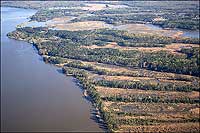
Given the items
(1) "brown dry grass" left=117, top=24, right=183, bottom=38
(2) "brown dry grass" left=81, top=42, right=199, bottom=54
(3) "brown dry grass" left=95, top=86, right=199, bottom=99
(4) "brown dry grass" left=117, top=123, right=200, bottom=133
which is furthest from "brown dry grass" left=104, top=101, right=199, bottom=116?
(1) "brown dry grass" left=117, top=24, right=183, bottom=38

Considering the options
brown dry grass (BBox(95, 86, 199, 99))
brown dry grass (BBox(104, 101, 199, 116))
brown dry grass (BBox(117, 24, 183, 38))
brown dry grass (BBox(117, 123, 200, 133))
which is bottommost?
brown dry grass (BBox(117, 123, 200, 133))

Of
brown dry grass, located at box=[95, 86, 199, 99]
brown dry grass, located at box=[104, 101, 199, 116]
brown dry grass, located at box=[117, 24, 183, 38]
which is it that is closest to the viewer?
brown dry grass, located at box=[104, 101, 199, 116]

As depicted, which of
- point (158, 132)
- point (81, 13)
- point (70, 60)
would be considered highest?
point (81, 13)

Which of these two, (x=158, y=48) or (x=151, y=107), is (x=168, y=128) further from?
(x=158, y=48)

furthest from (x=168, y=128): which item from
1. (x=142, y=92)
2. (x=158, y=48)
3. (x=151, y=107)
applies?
(x=158, y=48)

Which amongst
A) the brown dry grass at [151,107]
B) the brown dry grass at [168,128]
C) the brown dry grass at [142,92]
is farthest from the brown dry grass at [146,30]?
the brown dry grass at [168,128]

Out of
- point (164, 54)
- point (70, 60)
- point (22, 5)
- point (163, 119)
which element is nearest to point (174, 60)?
point (164, 54)

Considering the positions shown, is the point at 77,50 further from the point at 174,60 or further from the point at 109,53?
the point at 174,60

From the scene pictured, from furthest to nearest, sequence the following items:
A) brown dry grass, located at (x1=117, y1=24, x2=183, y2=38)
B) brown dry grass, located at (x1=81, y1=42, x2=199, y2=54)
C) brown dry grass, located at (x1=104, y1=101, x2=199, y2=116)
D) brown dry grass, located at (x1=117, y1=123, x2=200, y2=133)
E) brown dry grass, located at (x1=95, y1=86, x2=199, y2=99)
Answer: brown dry grass, located at (x1=117, y1=24, x2=183, y2=38) < brown dry grass, located at (x1=81, y1=42, x2=199, y2=54) < brown dry grass, located at (x1=95, y1=86, x2=199, y2=99) < brown dry grass, located at (x1=104, y1=101, x2=199, y2=116) < brown dry grass, located at (x1=117, y1=123, x2=200, y2=133)

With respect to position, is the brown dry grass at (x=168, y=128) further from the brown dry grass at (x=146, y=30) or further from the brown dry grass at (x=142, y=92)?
the brown dry grass at (x=146, y=30)

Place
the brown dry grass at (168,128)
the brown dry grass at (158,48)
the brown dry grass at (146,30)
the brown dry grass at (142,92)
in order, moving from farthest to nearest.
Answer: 1. the brown dry grass at (146,30)
2. the brown dry grass at (158,48)
3. the brown dry grass at (142,92)
4. the brown dry grass at (168,128)

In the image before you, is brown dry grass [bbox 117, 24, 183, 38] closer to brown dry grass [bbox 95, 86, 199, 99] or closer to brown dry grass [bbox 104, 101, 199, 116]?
brown dry grass [bbox 95, 86, 199, 99]
